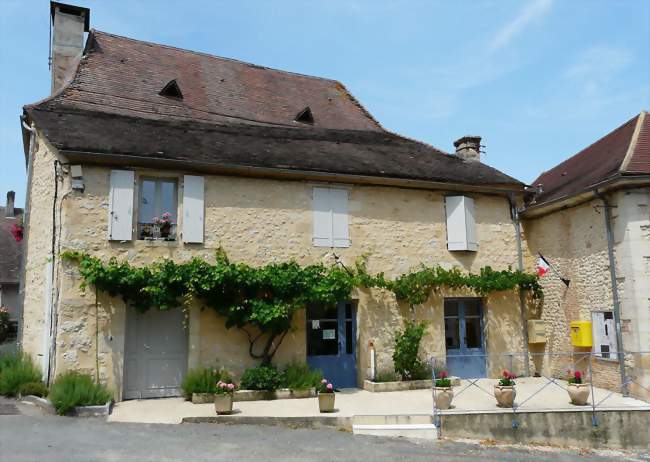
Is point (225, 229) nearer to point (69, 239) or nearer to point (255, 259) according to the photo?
point (255, 259)

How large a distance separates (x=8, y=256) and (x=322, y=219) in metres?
16.1

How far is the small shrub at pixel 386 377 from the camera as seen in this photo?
33.4 ft

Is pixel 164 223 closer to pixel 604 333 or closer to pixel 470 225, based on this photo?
pixel 470 225

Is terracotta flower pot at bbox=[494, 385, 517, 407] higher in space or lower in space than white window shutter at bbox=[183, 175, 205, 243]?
lower

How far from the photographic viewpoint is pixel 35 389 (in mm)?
8562

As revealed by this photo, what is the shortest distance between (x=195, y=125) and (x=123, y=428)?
6.62 meters

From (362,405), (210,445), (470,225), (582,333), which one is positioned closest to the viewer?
(210,445)

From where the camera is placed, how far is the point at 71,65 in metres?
12.7

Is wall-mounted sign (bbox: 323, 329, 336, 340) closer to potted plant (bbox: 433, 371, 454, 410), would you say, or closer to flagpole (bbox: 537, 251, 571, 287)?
potted plant (bbox: 433, 371, 454, 410)

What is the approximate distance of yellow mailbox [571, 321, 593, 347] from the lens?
397 inches

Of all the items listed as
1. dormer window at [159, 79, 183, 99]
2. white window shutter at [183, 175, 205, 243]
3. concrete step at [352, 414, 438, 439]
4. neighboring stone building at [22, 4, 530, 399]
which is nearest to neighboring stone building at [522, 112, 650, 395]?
neighboring stone building at [22, 4, 530, 399]

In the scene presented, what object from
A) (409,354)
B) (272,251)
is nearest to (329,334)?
(409,354)

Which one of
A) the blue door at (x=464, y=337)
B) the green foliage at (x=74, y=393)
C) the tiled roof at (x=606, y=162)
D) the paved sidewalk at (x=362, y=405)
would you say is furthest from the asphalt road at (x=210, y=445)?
the tiled roof at (x=606, y=162)

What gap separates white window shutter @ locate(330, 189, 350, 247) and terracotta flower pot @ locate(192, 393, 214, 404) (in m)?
3.73
